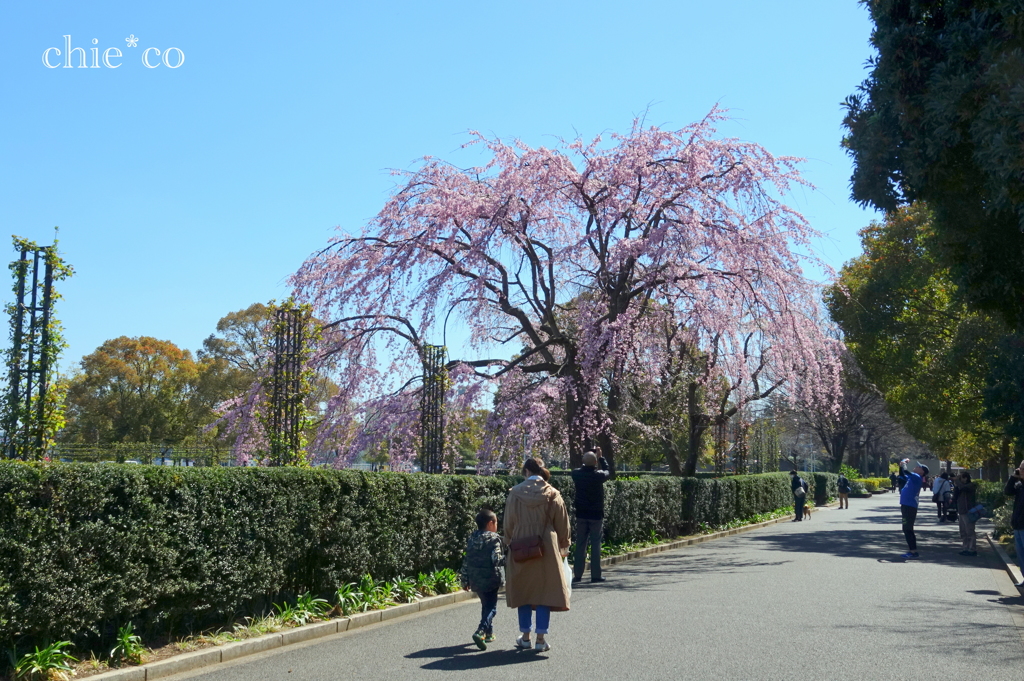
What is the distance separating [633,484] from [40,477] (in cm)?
1396

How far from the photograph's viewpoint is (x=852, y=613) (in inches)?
413

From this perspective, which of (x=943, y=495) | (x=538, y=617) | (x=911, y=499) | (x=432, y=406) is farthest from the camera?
(x=943, y=495)

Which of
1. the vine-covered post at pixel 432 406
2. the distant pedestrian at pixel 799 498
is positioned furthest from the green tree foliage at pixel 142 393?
the vine-covered post at pixel 432 406

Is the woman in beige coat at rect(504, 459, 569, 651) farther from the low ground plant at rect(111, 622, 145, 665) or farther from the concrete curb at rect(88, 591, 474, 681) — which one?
the low ground plant at rect(111, 622, 145, 665)

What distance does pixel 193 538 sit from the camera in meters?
8.09

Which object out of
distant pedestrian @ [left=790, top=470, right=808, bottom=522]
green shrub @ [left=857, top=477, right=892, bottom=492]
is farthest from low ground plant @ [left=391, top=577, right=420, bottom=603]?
green shrub @ [left=857, top=477, right=892, bottom=492]

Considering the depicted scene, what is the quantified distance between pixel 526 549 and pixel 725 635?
2.18 m

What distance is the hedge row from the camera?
21.7ft

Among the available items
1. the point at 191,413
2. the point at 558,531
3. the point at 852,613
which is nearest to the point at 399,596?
the point at 558,531

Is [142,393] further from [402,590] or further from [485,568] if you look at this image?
[485,568]

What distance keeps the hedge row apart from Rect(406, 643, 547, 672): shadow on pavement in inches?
77.5

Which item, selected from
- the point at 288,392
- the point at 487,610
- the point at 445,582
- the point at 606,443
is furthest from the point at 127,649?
the point at 606,443

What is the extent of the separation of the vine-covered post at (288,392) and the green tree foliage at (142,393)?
4994 cm

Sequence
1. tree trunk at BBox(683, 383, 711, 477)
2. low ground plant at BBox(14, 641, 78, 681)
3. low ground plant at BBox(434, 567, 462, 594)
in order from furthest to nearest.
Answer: tree trunk at BBox(683, 383, 711, 477)
low ground plant at BBox(434, 567, 462, 594)
low ground plant at BBox(14, 641, 78, 681)
